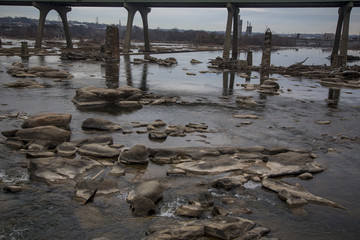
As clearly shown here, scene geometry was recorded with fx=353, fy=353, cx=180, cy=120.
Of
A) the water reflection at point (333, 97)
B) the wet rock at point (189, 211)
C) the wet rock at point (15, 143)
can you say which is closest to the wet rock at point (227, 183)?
the wet rock at point (189, 211)

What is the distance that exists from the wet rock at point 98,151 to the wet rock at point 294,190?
3.71 metres

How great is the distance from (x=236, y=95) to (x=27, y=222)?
49.6ft

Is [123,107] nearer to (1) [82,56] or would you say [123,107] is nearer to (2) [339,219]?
(2) [339,219]

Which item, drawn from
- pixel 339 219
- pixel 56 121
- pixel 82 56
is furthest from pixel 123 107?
pixel 82 56

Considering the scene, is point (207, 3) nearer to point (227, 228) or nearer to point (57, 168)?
point (57, 168)

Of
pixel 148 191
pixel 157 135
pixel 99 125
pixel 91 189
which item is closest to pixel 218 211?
pixel 148 191

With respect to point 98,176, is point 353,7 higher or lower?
higher

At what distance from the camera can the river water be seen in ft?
18.4

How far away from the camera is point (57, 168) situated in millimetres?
7652

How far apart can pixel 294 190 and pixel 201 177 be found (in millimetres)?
1949

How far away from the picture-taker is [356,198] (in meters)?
6.91

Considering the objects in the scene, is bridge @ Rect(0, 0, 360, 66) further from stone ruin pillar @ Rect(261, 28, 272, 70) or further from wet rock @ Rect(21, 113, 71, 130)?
wet rock @ Rect(21, 113, 71, 130)

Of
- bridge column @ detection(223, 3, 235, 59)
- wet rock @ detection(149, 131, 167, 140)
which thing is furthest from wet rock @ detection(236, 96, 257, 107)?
bridge column @ detection(223, 3, 235, 59)

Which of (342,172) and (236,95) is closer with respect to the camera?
(342,172)
